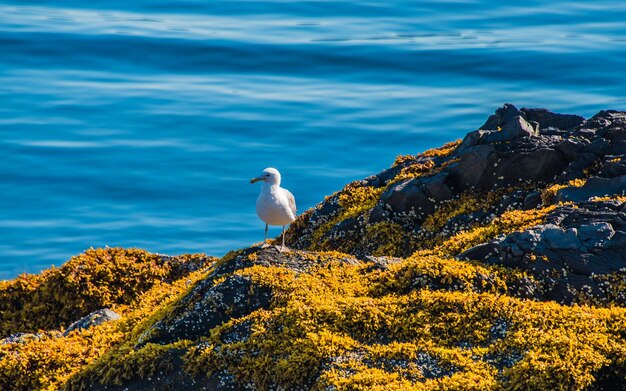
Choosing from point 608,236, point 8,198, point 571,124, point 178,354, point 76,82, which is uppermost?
point 76,82

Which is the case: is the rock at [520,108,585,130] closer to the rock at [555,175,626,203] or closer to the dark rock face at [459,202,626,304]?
the rock at [555,175,626,203]

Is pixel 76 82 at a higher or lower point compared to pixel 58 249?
higher

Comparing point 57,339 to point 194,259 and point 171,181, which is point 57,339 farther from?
point 171,181

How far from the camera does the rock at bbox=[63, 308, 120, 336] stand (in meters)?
11.1

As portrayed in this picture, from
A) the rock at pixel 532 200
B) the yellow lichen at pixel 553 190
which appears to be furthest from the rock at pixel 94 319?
the yellow lichen at pixel 553 190

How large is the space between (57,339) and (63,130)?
20070 millimetres

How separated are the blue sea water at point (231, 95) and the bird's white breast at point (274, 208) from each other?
10820mm

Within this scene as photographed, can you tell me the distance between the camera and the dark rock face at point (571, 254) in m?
9.14

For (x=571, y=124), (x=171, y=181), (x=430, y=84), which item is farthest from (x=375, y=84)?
(x=571, y=124)

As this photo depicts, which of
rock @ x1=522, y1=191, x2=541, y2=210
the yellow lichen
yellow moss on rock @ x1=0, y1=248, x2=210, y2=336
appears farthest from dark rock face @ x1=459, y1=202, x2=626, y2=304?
yellow moss on rock @ x1=0, y1=248, x2=210, y2=336

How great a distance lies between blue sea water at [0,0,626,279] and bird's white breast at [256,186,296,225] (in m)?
10.8

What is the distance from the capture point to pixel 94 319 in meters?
11.2

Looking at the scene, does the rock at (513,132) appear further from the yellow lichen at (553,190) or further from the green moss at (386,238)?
the green moss at (386,238)

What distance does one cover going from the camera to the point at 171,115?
101ft
